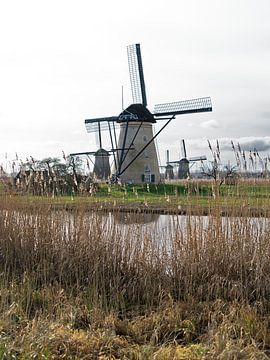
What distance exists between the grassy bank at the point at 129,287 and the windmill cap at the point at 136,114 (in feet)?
76.1

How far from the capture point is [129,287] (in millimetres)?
4523

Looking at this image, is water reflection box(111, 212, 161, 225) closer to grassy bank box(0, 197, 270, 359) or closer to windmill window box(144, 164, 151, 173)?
grassy bank box(0, 197, 270, 359)

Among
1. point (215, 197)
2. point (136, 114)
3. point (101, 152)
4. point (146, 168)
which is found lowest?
point (215, 197)

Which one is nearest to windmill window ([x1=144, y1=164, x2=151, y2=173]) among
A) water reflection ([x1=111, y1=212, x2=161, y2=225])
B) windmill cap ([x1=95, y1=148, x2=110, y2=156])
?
windmill cap ([x1=95, y1=148, x2=110, y2=156])

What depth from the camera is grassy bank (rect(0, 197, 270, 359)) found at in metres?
3.26

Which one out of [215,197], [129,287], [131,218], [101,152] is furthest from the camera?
[101,152]

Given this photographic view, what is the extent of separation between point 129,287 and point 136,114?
24.8 meters

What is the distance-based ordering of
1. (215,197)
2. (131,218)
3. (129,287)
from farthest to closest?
(131,218), (215,197), (129,287)

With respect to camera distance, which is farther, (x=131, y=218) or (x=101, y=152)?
(x=101, y=152)

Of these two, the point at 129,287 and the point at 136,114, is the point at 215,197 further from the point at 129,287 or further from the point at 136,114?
the point at 136,114

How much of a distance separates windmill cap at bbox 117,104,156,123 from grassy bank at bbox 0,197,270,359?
23182 mm

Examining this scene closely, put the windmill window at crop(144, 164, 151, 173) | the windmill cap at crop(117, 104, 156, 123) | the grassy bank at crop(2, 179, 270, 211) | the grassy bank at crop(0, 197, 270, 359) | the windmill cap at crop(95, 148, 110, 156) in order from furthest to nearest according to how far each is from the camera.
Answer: the windmill window at crop(144, 164, 151, 173) → the windmill cap at crop(117, 104, 156, 123) → the windmill cap at crop(95, 148, 110, 156) → the grassy bank at crop(2, 179, 270, 211) → the grassy bank at crop(0, 197, 270, 359)

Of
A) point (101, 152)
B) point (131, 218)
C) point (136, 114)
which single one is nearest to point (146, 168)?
point (101, 152)

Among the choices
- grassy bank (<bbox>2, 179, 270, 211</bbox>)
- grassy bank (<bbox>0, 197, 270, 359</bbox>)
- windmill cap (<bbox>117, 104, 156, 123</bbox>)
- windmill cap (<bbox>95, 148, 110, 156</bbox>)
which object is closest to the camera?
grassy bank (<bbox>0, 197, 270, 359</bbox>)
